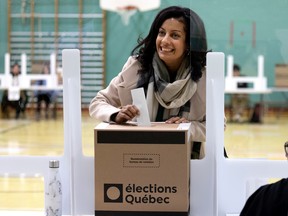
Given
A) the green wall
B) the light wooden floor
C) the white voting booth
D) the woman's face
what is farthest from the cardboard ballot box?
the light wooden floor

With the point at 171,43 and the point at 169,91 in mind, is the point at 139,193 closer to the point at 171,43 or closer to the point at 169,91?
the point at 169,91

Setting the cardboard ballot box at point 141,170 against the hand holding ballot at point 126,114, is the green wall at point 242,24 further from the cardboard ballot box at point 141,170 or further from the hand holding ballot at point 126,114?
the cardboard ballot box at point 141,170

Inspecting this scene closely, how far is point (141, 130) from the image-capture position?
70.5 inches

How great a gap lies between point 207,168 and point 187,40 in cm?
44

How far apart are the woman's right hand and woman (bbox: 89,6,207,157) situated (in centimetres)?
6

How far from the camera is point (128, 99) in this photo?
2008 millimetres

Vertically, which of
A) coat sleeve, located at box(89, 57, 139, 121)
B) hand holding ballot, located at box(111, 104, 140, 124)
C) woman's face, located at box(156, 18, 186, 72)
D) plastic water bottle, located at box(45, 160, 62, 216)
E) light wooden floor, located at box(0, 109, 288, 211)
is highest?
woman's face, located at box(156, 18, 186, 72)

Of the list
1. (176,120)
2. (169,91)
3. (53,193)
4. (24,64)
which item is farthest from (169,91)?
(24,64)

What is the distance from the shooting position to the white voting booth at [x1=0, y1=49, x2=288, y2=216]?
6.31ft

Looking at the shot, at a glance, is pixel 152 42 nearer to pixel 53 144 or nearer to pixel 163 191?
pixel 163 191

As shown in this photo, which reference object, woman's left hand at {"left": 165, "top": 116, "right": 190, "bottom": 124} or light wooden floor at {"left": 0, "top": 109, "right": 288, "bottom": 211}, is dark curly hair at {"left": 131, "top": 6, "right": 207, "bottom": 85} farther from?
light wooden floor at {"left": 0, "top": 109, "right": 288, "bottom": 211}

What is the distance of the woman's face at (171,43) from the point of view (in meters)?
1.97

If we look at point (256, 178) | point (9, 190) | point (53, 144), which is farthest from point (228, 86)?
point (256, 178)

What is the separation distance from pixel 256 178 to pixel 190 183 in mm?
244
